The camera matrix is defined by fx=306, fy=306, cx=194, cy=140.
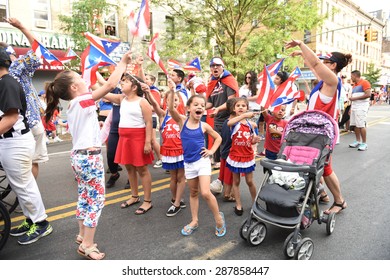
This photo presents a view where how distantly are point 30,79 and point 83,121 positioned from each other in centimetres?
165

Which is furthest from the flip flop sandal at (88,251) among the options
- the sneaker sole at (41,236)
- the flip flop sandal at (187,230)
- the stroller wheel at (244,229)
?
the stroller wheel at (244,229)

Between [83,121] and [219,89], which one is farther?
[219,89]

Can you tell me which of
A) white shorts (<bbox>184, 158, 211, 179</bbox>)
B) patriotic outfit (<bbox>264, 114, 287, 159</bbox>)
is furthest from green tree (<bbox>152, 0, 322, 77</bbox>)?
white shorts (<bbox>184, 158, 211, 179</bbox>)

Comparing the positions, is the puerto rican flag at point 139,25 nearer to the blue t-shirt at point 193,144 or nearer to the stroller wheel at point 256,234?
the blue t-shirt at point 193,144

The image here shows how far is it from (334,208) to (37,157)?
13.6 ft

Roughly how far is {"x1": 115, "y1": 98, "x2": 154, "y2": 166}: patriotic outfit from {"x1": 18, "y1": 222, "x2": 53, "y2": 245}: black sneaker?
121cm

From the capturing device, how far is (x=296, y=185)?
10.4 feet

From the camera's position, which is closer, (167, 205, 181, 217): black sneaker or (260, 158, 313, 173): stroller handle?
(260, 158, 313, 173): stroller handle

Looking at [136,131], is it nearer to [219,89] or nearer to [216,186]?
[216,186]

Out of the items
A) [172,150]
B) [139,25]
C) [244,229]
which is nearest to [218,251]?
[244,229]

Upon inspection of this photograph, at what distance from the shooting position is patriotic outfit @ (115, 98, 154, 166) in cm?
416

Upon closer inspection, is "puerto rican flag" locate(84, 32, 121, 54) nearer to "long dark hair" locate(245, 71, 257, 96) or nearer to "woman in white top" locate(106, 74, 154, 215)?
"woman in white top" locate(106, 74, 154, 215)

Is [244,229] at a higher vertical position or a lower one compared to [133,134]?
lower

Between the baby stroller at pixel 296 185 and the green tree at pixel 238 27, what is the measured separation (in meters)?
11.3
